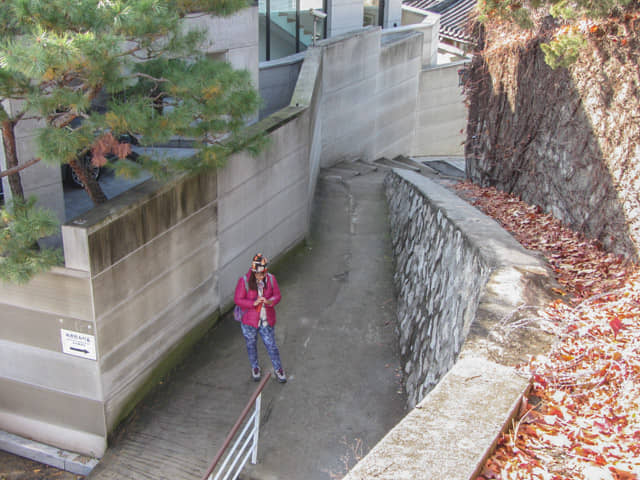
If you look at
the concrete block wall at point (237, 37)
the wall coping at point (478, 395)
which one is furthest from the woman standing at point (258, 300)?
the concrete block wall at point (237, 37)

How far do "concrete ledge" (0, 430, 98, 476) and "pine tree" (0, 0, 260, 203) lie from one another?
2662 mm

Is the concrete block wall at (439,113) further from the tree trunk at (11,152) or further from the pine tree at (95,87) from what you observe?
the tree trunk at (11,152)

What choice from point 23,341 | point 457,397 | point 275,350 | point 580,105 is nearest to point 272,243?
point 275,350

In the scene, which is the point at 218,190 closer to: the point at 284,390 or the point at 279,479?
the point at 284,390

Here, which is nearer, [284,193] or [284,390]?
[284,390]

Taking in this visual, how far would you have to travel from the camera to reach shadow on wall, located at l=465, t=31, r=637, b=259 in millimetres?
6211

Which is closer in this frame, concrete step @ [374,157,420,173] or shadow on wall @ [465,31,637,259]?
shadow on wall @ [465,31,637,259]

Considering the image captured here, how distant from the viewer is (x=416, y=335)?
674 centimetres

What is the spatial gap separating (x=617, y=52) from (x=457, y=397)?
4523 mm

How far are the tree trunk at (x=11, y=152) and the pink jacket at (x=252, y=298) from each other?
221 centimetres

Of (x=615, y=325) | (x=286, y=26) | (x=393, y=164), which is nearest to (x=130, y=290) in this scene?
(x=615, y=325)

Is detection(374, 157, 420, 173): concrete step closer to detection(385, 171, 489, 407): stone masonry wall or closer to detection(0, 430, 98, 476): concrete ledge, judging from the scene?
detection(385, 171, 489, 407): stone masonry wall

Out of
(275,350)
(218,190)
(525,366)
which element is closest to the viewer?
(525,366)

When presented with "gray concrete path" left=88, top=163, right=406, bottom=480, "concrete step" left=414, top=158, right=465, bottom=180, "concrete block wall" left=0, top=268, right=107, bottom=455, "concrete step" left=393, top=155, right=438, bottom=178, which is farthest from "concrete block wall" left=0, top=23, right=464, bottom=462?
"concrete step" left=414, top=158, right=465, bottom=180
